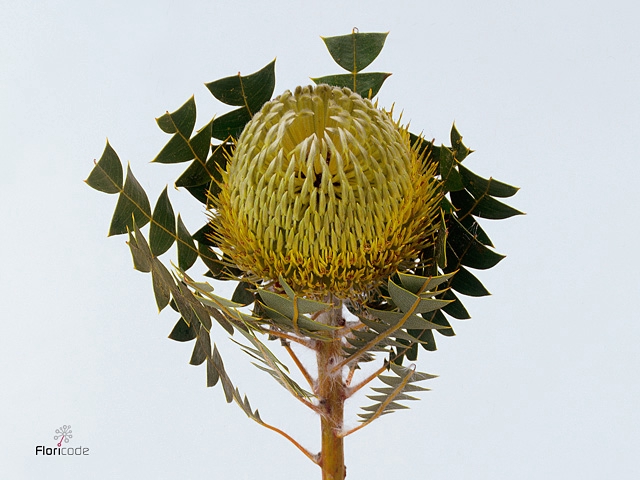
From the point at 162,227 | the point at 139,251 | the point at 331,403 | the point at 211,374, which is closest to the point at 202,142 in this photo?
the point at 162,227

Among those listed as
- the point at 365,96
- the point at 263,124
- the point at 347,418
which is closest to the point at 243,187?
the point at 263,124

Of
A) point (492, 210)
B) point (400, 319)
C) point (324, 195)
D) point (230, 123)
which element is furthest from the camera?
point (230, 123)

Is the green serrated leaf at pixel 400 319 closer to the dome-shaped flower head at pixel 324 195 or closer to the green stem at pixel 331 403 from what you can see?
the dome-shaped flower head at pixel 324 195

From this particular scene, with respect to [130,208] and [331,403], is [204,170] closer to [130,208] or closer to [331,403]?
[130,208]

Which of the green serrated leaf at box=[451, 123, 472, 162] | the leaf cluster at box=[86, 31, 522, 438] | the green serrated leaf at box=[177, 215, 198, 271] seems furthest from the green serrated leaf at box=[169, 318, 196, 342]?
the green serrated leaf at box=[451, 123, 472, 162]

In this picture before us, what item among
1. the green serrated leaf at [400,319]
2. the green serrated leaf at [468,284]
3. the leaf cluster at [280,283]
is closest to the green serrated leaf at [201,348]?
the leaf cluster at [280,283]

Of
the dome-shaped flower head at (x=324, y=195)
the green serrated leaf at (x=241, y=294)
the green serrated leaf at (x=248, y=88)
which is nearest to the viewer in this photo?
the dome-shaped flower head at (x=324, y=195)
